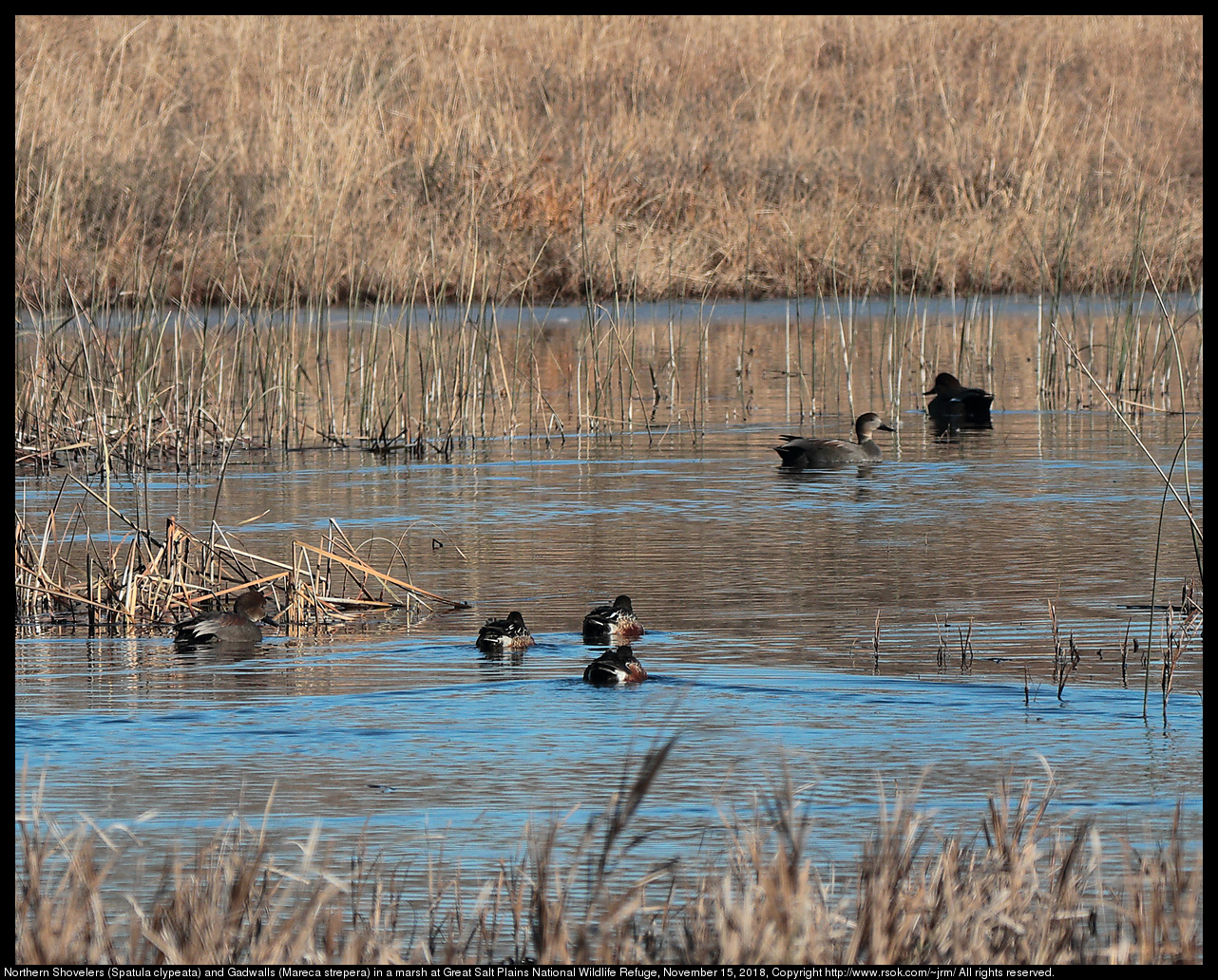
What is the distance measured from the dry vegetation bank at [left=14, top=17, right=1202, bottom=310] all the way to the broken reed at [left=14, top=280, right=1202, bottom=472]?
3.56 feet

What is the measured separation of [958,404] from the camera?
16016mm

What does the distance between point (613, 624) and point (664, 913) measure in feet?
11.7

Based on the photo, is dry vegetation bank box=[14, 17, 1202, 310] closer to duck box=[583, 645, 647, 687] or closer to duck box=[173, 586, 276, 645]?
duck box=[173, 586, 276, 645]

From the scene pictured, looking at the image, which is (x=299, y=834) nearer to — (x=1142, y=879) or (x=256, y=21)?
(x=1142, y=879)

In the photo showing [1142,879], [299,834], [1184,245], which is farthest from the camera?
[1184,245]

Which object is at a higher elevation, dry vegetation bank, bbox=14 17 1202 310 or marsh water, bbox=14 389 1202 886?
dry vegetation bank, bbox=14 17 1202 310

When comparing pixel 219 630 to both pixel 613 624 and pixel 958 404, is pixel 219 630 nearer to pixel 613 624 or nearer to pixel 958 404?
pixel 613 624

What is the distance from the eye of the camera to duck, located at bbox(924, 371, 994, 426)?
15703 mm

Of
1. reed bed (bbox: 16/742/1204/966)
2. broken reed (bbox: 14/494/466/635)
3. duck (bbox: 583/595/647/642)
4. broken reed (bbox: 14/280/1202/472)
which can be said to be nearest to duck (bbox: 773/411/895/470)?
broken reed (bbox: 14/280/1202/472)

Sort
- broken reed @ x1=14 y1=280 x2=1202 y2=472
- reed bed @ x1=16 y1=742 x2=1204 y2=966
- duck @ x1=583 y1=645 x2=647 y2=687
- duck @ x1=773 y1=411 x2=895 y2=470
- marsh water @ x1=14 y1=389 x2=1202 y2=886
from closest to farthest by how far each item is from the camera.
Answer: reed bed @ x1=16 y1=742 x2=1204 y2=966, marsh water @ x1=14 y1=389 x2=1202 y2=886, duck @ x1=583 y1=645 x2=647 y2=687, broken reed @ x1=14 y1=280 x2=1202 y2=472, duck @ x1=773 y1=411 x2=895 y2=470

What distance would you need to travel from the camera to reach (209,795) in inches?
224

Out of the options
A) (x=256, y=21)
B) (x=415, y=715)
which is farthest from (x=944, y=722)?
(x=256, y=21)

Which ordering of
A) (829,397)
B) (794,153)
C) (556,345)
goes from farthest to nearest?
(794,153), (556,345), (829,397)

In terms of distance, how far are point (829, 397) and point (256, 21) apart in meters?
17.2
